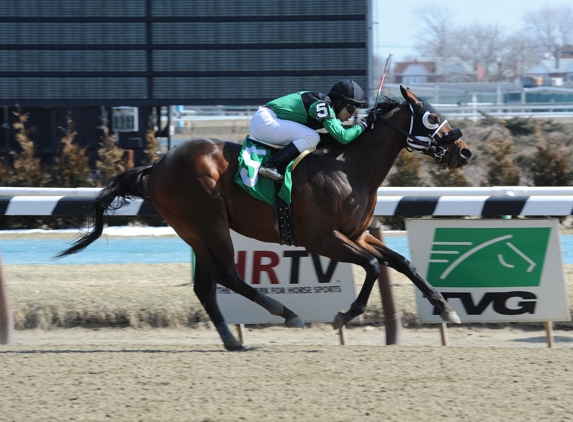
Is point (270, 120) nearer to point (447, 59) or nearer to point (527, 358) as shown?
point (527, 358)

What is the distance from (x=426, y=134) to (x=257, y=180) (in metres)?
1.14

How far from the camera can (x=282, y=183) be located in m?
5.27

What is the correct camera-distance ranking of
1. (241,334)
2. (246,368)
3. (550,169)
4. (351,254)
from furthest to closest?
1. (550,169)
2. (241,334)
3. (351,254)
4. (246,368)

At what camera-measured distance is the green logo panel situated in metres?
5.39

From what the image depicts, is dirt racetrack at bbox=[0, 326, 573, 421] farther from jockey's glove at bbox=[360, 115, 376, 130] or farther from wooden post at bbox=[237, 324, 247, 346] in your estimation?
jockey's glove at bbox=[360, 115, 376, 130]

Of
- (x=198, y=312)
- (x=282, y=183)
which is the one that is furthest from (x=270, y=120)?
(x=198, y=312)

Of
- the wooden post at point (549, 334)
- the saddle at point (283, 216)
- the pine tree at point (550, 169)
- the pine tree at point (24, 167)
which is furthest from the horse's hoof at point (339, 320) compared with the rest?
the pine tree at point (24, 167)

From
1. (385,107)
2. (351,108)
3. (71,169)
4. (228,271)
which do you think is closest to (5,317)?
(228,271)

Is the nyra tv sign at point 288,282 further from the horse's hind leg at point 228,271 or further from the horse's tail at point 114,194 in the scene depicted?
the horse's tail at point 114,194

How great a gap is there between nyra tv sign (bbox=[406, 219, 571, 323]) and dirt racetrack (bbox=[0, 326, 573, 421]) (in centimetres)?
42

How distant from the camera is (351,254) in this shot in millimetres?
5148

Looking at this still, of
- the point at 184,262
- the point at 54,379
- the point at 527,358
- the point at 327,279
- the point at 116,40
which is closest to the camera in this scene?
the point at 54,379

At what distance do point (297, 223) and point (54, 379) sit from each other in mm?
1766

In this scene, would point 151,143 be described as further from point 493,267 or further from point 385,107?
point 493,267
